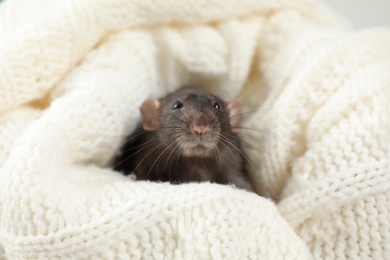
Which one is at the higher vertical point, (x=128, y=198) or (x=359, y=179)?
(x=359, y=179)

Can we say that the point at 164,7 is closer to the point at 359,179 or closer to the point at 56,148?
the point at 56,148

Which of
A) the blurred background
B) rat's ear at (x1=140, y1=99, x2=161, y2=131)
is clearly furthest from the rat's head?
the blurred background

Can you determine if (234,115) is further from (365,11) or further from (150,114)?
(365,11)

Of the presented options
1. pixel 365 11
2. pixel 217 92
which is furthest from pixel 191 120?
pixel 365 11

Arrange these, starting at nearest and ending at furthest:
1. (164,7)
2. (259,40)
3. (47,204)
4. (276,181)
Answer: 1. (47,204)
2. (276,181)
3. (164,7)
4. (259,40)

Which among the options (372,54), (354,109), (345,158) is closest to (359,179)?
(345,158)
